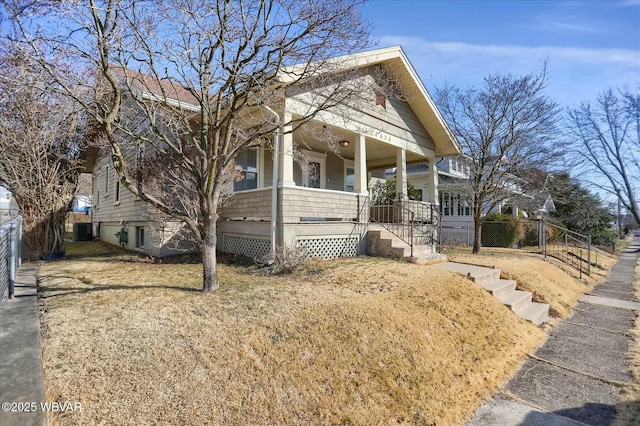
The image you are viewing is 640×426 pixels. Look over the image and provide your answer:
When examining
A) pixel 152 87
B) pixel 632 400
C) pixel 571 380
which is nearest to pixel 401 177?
pixel 152 87

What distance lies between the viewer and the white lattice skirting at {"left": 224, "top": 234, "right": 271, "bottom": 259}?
8.51m

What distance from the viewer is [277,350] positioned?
11.9 feet

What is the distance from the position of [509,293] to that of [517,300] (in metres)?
0.48

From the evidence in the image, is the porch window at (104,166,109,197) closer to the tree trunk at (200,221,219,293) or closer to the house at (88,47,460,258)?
the house at (88,47,460,258)

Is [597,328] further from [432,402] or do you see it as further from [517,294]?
[432,402]

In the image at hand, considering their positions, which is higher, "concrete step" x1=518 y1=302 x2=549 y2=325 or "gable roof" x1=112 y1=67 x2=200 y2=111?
"gable roof" x1=112 y1=67 x2=200 y2=111

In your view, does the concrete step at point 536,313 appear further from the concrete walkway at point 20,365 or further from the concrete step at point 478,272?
the concrete walkway at point 20,365

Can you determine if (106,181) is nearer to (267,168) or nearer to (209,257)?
(267,168)

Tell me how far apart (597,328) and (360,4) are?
745 cm

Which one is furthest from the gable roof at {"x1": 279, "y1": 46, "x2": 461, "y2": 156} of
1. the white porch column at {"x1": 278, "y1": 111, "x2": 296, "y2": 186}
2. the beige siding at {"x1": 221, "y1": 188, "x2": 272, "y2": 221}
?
the beige siding at {"x1": 221, "y1": 188, "x2": 272, "y2": 221}

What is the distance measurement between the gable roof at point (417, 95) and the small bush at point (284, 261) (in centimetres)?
424

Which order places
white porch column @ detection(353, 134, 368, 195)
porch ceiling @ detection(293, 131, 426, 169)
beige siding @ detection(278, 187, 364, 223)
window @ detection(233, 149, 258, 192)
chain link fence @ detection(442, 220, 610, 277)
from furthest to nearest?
chain link fence @ detection(442, 220, 610, 277)
porch ceiling @ detection(293, 131, 426, 169)
window @ detection(233, 149, 258, 192)
white porch column @ detection(353, 134, 368, 195)
beige siding @ detection(278, 187, 364, 223)

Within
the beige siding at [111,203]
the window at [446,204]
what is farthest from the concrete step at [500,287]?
the window at [446,204]

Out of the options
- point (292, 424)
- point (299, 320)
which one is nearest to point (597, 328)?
point (299, 320)
